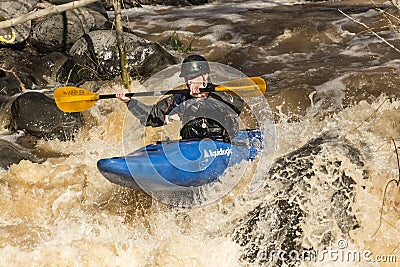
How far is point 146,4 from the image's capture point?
10750mm

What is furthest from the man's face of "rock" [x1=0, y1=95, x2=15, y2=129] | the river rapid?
"rock" [x1=0, y1=95, x2=15, y2=129]

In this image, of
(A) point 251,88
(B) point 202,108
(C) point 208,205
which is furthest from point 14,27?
(C) point 208,205

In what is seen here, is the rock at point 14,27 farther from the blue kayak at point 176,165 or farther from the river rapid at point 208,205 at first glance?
the blue kayak at point 176,165

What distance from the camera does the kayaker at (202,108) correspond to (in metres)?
4.20

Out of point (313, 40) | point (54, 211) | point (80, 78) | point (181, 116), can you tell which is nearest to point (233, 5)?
point (313, 40)

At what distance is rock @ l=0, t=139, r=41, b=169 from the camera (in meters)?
4.86

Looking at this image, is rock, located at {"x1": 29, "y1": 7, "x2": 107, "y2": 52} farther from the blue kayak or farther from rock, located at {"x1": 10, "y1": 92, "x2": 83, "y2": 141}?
the blue kayak

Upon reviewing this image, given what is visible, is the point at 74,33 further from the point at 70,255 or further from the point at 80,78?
the point at 70,255

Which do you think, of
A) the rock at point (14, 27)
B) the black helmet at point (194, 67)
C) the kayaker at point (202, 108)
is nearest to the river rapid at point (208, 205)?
the kayaker at point (202, 108)

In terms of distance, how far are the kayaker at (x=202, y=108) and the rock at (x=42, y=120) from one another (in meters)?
1.72

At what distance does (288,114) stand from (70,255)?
3115 millimetres

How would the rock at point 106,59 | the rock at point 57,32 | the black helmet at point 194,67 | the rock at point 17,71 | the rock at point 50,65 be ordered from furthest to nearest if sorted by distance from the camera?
the rock at point 57,32
the rock at point 50,65
the rock at point 106,59
the rock at point 17,71
the black helmet at point 194,67

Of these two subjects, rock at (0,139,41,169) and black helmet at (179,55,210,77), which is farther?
rock at (0,139,41,169)

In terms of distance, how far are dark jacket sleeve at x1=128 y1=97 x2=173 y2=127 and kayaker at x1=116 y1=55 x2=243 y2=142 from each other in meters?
0.08
